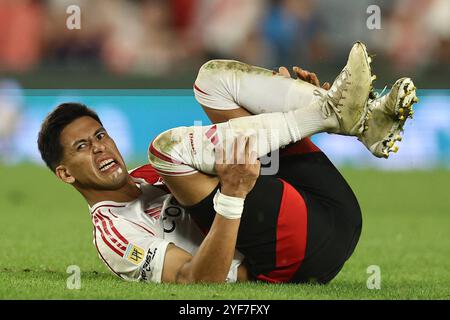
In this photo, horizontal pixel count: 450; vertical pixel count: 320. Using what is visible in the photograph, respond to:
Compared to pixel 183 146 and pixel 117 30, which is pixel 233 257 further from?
pixel 117 30

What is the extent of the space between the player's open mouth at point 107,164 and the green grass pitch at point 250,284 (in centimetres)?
63

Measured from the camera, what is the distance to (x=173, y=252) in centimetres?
561

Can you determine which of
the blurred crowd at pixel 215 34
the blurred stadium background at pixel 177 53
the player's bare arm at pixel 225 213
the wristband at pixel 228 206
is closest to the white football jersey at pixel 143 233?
the player's bare arm at pixel 225 213

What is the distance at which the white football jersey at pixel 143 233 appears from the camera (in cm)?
563

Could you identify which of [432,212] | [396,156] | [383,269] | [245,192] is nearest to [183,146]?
[245,192]

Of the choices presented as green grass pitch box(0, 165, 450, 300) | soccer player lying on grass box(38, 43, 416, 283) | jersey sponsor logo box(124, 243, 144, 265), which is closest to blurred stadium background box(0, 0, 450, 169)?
green grass pitch box(0, 165, 450, 300)

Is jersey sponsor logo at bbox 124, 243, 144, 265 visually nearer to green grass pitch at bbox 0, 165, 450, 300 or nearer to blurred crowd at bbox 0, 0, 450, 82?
green grass pitch at bbox 0, 165, 450, 300

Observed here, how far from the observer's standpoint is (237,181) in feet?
17.5

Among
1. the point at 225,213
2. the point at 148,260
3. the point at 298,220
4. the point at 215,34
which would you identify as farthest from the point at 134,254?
the point at 215,34

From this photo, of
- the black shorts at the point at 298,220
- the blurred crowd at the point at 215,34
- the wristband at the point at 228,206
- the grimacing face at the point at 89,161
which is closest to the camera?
the wristband at the point at 228,206

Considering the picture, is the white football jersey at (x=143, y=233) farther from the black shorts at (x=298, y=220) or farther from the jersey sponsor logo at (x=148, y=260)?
the black shorts at (x=298, y=220)

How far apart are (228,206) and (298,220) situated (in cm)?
51

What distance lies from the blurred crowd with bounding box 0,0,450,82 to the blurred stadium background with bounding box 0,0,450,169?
2cm

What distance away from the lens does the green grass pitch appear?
5352mm
